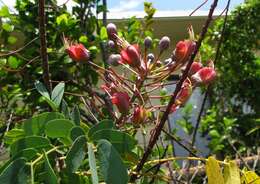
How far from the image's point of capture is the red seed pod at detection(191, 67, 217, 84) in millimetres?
749

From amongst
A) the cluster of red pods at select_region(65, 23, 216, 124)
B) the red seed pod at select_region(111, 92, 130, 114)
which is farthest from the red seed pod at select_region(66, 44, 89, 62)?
the red seed pod at select_region(111, 92, 130, 114)

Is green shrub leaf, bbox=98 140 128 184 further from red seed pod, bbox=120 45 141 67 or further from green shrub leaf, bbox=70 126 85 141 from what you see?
red seed pod, bbox=120 45 141 67

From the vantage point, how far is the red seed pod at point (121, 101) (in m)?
0.71

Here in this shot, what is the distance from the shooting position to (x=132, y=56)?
0.73 metres

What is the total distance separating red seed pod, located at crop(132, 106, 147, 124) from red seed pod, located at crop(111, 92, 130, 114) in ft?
0.04

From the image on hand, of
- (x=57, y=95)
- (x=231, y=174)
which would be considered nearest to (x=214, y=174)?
(x=231, y=174)

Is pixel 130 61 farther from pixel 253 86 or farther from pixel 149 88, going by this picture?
pixel 253 86

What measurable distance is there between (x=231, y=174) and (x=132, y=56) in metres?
0.19

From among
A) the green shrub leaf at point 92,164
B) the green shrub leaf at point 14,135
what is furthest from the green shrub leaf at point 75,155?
the green shrub leaf at point 14,135

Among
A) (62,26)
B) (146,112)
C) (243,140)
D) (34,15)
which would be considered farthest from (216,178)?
(243,140)

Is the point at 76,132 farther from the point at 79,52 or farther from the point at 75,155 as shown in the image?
the point at 79,52

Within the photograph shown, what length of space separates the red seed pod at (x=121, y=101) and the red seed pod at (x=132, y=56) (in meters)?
0.04

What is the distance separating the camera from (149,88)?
79 centimetres

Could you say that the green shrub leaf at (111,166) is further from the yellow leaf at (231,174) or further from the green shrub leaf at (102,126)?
the yellow leaf at (231,174)
